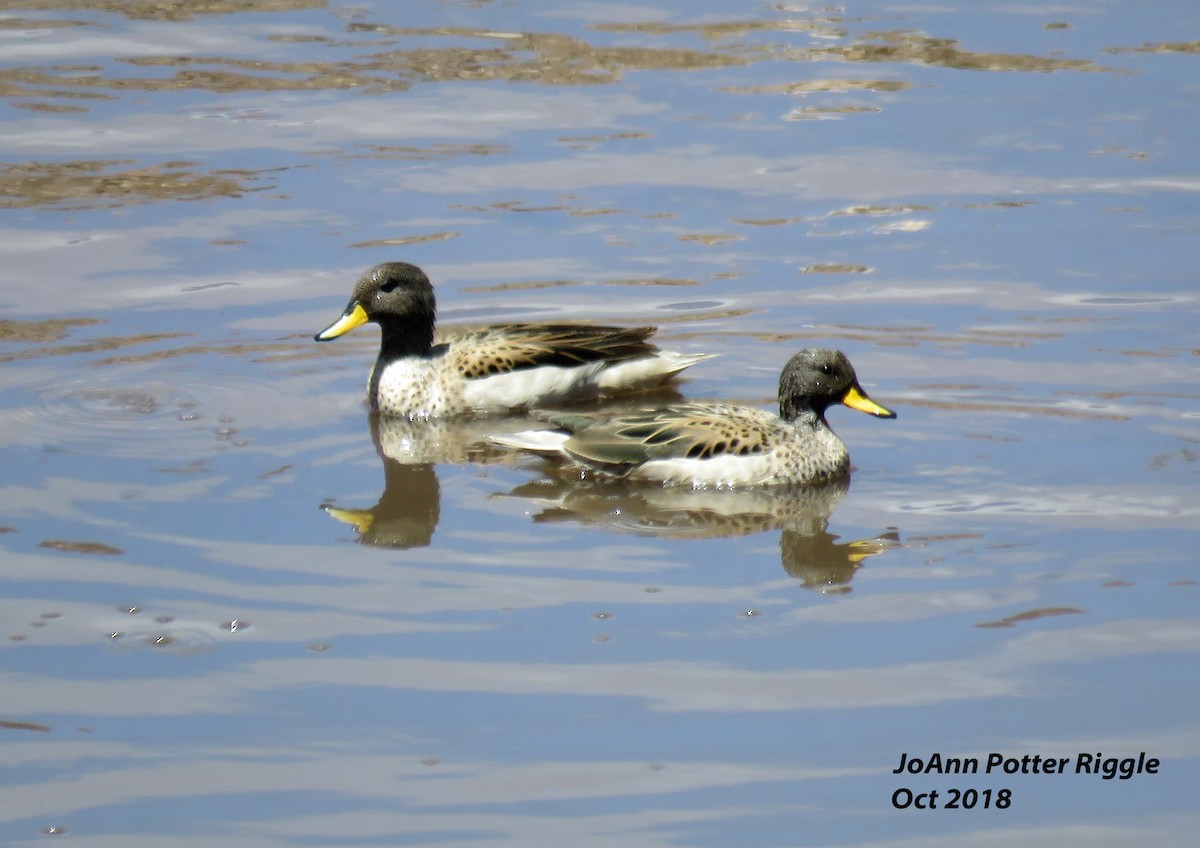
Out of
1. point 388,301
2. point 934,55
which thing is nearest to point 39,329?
point 388,301

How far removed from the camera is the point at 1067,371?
11.3 metres

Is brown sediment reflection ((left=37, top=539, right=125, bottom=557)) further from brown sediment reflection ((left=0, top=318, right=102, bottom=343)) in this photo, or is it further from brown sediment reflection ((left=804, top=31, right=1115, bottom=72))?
brown sediment reflection ((left=804, top=31, right=1115, bottom=72))

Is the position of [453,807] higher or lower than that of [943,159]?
lower

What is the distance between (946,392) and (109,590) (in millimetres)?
5038

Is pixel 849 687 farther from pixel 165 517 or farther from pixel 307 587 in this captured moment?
pixel 165 517

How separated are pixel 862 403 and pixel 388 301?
320cm

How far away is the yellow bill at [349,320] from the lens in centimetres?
1170

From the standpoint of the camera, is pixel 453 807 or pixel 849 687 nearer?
pixel 453 807

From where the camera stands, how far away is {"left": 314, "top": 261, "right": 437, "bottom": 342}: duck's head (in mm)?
11695

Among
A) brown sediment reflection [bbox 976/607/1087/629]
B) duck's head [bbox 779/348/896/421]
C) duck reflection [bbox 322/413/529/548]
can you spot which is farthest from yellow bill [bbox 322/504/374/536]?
brown sediment reflection [bbox 976/607/1087/629]

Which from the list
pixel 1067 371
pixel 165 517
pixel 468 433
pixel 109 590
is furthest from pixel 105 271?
pixel 1067 371

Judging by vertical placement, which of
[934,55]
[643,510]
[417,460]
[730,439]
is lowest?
[417,460]

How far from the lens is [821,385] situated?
33.1ft

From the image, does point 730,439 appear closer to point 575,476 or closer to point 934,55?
point 575,476
